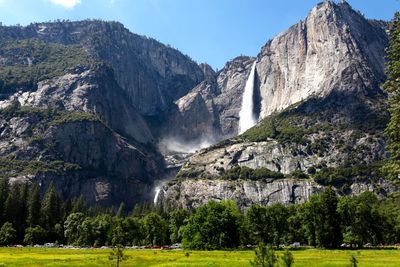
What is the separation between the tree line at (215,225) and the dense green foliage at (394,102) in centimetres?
6855

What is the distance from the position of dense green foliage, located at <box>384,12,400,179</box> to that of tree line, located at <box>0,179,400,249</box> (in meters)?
68.6

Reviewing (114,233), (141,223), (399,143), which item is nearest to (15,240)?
(114,233)

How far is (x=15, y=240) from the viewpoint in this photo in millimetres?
158250

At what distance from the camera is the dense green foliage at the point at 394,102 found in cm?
4194

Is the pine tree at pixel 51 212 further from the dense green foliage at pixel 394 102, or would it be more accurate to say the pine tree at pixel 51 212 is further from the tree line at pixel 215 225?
the dense green foliage at pixel 394 102

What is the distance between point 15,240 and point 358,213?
120216 millimetres

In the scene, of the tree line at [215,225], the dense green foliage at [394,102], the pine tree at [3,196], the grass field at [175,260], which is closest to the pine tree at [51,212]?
the tree line at [215,225]

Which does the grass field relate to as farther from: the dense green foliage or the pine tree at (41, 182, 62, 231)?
the pine tree at (41, 182, 62, 231)

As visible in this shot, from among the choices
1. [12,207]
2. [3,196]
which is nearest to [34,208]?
[12,207]

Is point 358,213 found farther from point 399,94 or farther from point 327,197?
point 399,94

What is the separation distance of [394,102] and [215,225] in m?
88.8

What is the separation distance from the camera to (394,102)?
43375 mm

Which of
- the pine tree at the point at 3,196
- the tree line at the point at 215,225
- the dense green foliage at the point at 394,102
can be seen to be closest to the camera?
the dense green foliage at the point at 394,102

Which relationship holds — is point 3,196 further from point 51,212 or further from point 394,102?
point 394,102
